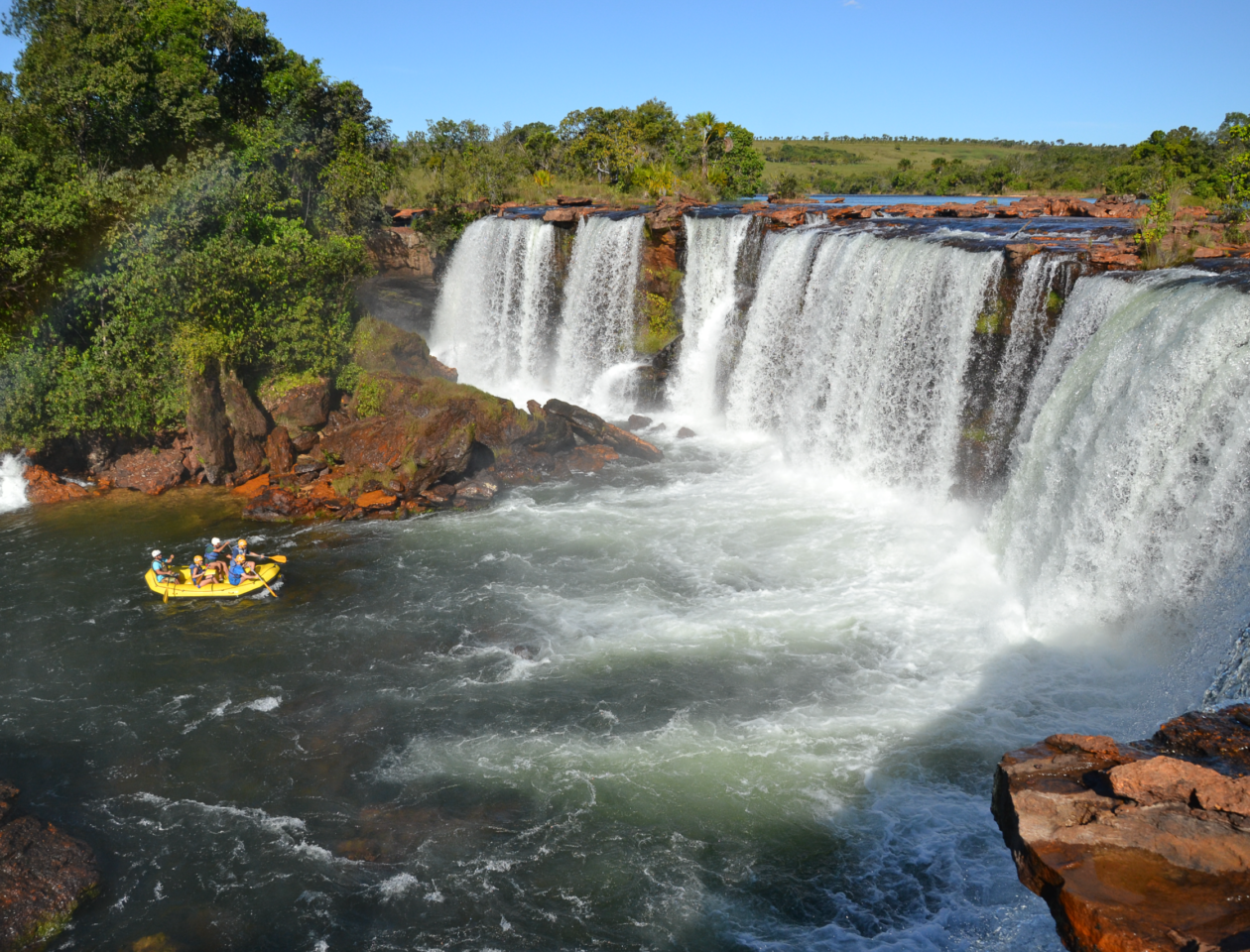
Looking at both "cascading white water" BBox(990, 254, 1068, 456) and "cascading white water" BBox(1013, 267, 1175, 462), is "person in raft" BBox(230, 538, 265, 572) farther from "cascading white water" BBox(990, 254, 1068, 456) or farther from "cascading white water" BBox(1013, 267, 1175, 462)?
"cascading white water" BBox(990, 254, 1068, 456)

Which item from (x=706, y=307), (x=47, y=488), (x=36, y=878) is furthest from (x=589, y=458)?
(x=36, y=878)

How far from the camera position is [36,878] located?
941 centimetres

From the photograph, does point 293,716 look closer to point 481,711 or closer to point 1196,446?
point 481,711

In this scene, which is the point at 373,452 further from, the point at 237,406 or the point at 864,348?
the point at 864,348

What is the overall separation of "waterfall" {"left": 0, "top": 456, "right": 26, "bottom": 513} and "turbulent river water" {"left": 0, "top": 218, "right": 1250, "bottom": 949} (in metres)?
1.69

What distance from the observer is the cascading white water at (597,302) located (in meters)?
28.5

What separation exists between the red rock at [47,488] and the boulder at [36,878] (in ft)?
45.7

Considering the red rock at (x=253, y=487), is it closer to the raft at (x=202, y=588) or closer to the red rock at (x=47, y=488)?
the red rock at (x=47, y=488)

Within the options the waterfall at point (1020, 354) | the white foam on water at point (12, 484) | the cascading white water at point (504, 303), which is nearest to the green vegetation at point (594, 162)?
the cascading white water at point (504, 303)

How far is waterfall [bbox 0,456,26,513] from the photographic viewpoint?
71.1 ft

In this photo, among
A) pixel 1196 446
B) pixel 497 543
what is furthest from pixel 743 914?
pixel 497 543

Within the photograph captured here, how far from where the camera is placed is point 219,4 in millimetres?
27047

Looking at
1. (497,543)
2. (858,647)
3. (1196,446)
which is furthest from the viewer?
(497,543)

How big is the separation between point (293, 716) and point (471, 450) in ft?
33.8
